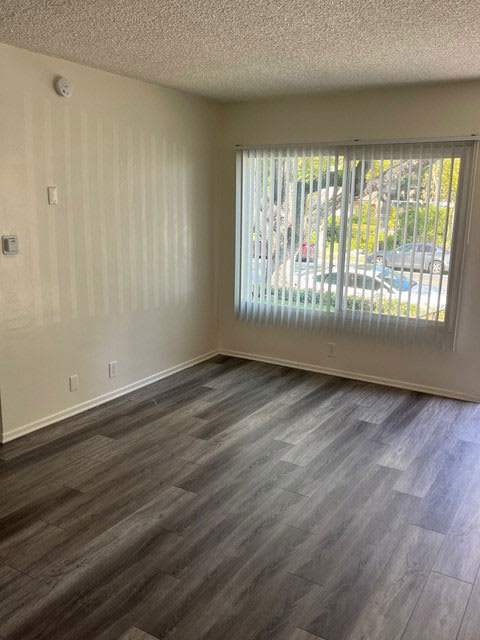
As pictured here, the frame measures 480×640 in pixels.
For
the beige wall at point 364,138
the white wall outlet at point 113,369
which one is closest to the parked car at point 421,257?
the beige wall at point 364,138

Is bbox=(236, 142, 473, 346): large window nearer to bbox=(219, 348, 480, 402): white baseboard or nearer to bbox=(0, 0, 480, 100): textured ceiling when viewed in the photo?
bbox=(219, 348, 480, 402): white baseboard

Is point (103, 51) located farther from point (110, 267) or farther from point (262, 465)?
point (262, 465)

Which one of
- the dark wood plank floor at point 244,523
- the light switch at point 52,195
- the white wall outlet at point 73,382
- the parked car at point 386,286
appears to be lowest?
the dark wood plank floor at point 244,523

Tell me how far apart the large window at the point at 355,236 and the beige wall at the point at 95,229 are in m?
0.58

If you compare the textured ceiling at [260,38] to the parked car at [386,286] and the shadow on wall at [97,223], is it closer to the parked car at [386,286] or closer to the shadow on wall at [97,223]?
the shadow on wall at [97,223]

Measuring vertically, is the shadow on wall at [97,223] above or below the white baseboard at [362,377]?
above

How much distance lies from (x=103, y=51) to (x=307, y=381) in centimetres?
302

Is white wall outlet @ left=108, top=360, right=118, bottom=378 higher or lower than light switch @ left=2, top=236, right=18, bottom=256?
lower

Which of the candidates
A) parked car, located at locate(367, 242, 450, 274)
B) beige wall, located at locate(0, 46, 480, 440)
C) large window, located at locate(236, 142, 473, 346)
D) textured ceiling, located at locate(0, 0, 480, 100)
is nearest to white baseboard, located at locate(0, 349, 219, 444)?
beige wall, located at locate(0, 46, 480, 440)

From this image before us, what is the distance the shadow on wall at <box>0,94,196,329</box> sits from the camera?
357cm

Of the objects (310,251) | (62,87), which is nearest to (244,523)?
(310,251)

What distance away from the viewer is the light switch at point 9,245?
340cm

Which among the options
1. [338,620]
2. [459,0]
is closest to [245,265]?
[459,0]

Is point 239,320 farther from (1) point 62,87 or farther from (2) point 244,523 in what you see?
(2) point 244,523
